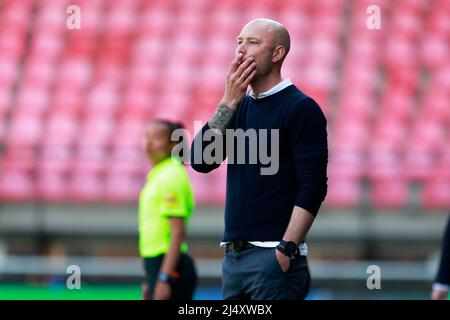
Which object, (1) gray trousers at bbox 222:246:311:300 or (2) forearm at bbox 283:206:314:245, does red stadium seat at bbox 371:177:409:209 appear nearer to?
(1) gray trousers at bbox 222:246:311:300

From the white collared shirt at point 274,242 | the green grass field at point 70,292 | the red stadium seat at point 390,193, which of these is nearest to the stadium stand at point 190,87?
the red stadium seat at point 390,193

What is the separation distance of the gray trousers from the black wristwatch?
0.23ft

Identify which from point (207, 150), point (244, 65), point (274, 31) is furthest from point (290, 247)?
point (274, 31)

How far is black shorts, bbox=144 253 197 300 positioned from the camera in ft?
18.3

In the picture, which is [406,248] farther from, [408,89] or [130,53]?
[130,53]

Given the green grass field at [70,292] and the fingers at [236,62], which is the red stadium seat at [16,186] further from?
the fingers at [236,62]

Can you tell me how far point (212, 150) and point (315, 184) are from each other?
49 centimetres

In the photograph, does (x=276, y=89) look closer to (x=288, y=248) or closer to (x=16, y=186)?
(x=288, y=248)

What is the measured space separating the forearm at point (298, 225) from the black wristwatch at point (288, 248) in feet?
0.05

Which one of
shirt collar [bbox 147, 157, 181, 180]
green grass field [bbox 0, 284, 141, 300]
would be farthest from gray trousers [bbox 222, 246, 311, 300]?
green grass field [bbox 0, 284, 141, 300]

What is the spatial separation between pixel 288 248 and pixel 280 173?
0.33m

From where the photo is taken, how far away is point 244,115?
4.12 metres
